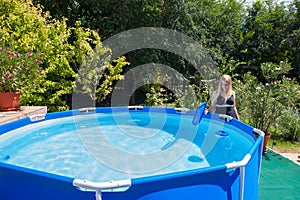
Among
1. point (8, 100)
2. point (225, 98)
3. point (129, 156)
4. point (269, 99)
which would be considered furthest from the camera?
point (269, 99)

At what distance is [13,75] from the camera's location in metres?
6.73

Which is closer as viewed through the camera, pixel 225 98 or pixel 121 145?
pixel 225 98

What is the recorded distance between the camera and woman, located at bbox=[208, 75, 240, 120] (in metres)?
6.26

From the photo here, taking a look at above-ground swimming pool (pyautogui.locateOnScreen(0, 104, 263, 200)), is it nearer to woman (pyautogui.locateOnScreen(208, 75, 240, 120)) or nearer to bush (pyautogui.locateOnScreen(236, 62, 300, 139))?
woman (pyautogui.locateOnScreen(208, 75, 240, 120))

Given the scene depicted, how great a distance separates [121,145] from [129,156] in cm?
81

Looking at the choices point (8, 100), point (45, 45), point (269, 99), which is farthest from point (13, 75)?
point (269, 99)

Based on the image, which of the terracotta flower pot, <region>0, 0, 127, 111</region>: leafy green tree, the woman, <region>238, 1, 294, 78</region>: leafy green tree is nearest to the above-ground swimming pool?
the woman

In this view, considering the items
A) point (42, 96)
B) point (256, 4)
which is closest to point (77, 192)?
point (42, 96)

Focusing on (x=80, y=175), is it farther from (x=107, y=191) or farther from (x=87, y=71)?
(x=87, y=71)

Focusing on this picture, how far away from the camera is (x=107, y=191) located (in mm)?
2340

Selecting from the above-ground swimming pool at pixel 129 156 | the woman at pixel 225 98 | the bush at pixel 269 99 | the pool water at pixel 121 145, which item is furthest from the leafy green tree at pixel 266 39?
the above-ground swimming pool at pixel 129 156

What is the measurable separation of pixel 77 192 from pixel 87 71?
26.7 ft

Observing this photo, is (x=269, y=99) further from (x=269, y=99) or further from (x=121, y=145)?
(x=121, y=145)

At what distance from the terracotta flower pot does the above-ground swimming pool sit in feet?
2.29
